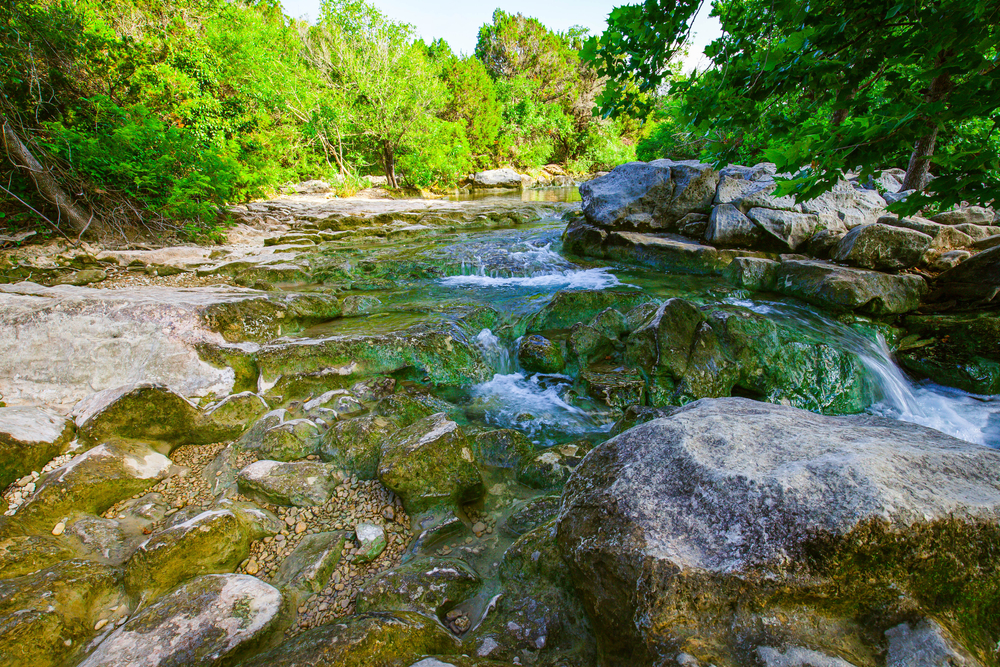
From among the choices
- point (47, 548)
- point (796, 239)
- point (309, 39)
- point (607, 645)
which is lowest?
point (47, 548)

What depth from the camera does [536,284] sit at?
764 centimetres

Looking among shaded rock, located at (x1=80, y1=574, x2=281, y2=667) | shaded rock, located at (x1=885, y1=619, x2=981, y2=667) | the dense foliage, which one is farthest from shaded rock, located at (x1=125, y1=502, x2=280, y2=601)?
the dense foliage

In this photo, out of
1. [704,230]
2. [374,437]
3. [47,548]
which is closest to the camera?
[47,548]

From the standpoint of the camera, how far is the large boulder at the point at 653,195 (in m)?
8.59

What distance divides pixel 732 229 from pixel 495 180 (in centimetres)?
2272

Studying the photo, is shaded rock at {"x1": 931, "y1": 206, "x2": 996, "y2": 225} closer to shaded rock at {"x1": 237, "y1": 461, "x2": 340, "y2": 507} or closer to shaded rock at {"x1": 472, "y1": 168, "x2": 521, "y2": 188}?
shaded rock at {"x1": 237, "y1": 461, "x2": 340, "y2": 507}

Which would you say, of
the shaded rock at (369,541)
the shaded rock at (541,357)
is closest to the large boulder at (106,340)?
the shaded rock at (369,541)

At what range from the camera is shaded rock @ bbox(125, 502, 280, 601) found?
2.19 metres

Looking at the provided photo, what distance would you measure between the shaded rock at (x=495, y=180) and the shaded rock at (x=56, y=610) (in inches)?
1116

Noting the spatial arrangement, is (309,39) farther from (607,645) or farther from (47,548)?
(607,645)

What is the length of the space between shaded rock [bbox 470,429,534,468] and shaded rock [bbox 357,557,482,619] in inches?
45.1

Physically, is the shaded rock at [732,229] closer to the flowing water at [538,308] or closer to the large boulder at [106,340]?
the flowing water at [538,308]

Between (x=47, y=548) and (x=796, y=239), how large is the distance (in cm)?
1004

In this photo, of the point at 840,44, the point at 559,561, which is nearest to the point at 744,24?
the point at 840,44
